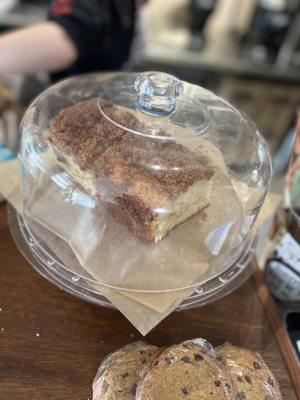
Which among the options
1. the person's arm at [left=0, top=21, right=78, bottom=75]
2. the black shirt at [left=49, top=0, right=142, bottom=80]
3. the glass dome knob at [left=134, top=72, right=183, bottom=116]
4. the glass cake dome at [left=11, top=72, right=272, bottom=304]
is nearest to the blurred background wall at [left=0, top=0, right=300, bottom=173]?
the black shirt at [left=49, top=0, right=142, bottom=80]

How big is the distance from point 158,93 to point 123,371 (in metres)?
0.38

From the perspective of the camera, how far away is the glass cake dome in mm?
625

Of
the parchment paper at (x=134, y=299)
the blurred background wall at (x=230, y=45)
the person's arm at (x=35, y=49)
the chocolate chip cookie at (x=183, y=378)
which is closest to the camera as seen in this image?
the chocolate chip cookie at (x=183, y=378)

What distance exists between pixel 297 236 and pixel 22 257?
434 millimetres

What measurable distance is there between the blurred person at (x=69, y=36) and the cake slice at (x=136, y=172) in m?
0.50

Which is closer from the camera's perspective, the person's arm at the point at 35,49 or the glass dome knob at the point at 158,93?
the glass dome knob at the point at 158,93

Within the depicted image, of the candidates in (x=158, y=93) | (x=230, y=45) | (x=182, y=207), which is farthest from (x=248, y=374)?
(x=230, y=45)

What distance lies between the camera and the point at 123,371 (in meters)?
0.52

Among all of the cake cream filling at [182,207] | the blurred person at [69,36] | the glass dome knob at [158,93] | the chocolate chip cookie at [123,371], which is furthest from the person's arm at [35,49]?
the chocolate chip cookie at [123,371]

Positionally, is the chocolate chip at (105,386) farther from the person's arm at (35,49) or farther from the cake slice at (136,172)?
the person's arm at (35,49)

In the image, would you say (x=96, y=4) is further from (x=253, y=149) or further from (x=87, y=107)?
(x=253, y=149)

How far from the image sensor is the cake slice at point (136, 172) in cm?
62

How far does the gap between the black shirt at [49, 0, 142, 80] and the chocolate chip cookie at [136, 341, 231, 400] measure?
891mm

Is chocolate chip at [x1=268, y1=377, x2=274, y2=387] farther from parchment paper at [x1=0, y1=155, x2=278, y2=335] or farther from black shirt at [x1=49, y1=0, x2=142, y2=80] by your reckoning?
black shirt at [x1=49, y1=0, x2=142, y2=80]
